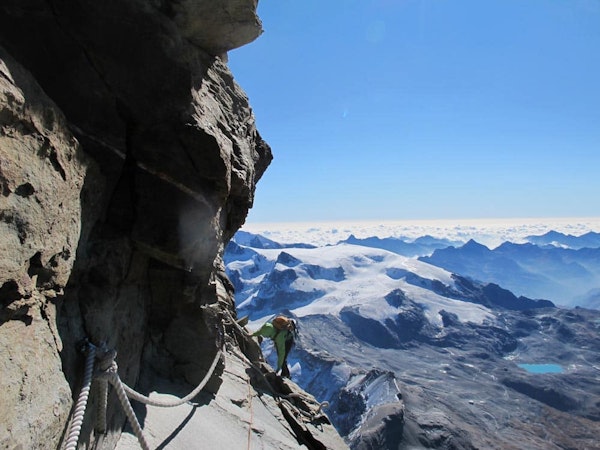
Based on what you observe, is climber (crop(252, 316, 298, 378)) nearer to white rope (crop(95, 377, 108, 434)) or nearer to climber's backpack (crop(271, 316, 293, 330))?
climber's backpack (crop(271, 316, 293, 330))

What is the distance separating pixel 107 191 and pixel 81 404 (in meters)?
4.20

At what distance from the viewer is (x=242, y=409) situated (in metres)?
13.0

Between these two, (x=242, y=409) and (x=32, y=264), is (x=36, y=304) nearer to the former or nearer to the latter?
(x=32, y=264)

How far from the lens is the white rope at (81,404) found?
202 inches

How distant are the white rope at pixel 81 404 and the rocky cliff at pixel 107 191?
284 millimetres

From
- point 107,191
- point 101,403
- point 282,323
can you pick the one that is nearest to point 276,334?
point 282,323

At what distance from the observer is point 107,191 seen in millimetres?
8398

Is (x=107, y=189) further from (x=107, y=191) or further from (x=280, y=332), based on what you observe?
(x=280, y=332)

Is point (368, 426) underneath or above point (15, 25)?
underneath

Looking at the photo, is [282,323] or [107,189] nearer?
[107,189]

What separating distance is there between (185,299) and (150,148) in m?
4.28

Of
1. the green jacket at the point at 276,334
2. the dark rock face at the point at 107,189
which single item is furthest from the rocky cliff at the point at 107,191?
the green jacket at the point at 276,334

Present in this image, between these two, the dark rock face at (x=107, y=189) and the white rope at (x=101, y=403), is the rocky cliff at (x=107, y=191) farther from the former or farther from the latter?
the white rope at (x=101, y=403)

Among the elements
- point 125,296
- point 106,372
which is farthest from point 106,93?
point 106,372
